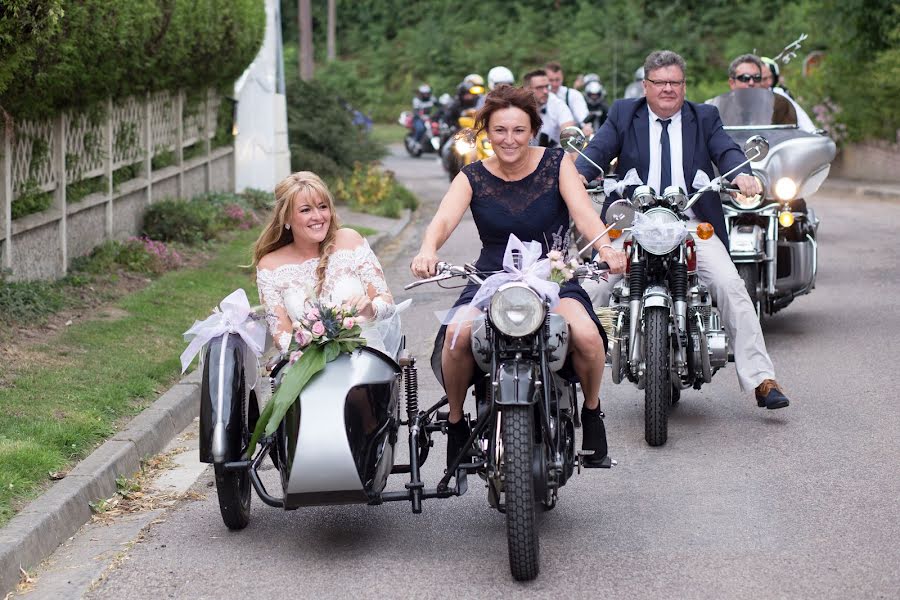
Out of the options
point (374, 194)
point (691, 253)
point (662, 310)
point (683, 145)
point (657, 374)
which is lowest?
point (374, 194)

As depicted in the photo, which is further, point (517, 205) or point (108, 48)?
point (108, 48)

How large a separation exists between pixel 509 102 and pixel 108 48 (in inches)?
268

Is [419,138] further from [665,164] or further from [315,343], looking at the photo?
[315,343]

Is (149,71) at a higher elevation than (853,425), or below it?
higher

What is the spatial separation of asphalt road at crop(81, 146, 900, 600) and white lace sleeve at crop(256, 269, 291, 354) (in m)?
0.83

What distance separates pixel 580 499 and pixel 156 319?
207 inches

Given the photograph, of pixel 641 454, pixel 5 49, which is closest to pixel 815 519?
pixel 641 454

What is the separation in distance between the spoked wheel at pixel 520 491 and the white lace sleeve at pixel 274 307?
1262 mm

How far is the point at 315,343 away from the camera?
19.0ft

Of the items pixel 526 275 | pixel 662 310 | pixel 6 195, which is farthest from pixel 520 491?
pixel 6 195

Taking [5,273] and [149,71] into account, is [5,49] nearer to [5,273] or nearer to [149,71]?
[5,273]

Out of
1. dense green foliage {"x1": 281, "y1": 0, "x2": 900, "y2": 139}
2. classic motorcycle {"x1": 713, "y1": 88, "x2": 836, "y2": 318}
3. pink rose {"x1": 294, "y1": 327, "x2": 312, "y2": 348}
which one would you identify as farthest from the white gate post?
dense green foliage {"x1": 281, "y1": 0, "x2": 900, "y2": 139}

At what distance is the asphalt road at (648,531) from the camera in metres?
5.38

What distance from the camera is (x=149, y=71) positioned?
14.5 m
